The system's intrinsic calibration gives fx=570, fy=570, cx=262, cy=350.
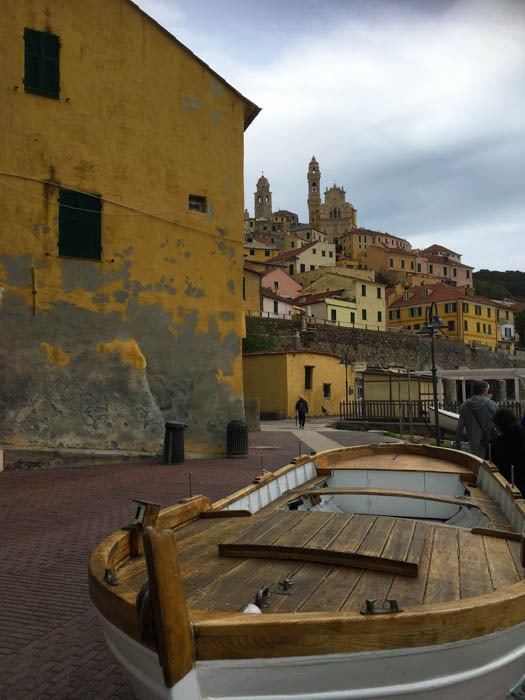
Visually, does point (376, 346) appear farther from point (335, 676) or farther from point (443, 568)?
point (335, 676)

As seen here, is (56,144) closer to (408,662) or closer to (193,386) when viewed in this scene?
(193,386)

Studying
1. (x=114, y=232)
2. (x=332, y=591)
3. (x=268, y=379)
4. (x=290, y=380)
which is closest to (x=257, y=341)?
(x=268, y=379)

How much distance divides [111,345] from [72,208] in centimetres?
321

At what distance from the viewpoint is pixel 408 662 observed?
212 cm

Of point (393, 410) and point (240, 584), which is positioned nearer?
point (240, 584)

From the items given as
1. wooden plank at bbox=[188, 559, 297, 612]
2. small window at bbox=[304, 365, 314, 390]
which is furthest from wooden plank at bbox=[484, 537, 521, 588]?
small window at bbox=[304, 365, 314, 390]

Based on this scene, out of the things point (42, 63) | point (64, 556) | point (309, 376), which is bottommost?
point (64, 556)

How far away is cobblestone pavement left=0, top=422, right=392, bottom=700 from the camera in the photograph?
356cm

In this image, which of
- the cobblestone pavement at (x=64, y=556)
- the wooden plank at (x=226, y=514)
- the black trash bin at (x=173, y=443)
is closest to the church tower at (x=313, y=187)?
the black trash bin at (x=173, y=443)

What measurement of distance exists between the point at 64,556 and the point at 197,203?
1070 centimetres

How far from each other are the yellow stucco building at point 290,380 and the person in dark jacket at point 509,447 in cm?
2569

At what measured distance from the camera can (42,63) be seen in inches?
502

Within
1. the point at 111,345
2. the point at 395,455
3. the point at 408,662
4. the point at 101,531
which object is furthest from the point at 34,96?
the point at 408,662

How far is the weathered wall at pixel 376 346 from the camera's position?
43281 millimetres
